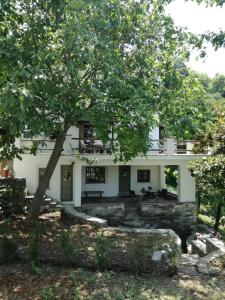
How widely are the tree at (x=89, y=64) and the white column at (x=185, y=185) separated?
8.67 metres

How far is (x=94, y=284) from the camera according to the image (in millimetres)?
7277

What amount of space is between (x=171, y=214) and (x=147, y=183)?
13.3ft

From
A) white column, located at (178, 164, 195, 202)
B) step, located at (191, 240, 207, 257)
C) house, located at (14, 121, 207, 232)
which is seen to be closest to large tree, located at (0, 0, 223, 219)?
step, located at (191, 240, 207, 257)

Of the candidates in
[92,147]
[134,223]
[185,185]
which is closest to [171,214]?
[185,185]

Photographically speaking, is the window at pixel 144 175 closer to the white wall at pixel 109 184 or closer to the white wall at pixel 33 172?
the white wall at pixel 109 184

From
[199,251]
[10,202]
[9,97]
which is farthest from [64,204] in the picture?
[9,97]

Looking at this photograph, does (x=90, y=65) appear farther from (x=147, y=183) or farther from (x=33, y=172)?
(x=147, y=183)

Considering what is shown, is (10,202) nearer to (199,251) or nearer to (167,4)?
(199,251)

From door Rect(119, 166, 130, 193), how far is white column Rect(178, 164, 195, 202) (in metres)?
4.16

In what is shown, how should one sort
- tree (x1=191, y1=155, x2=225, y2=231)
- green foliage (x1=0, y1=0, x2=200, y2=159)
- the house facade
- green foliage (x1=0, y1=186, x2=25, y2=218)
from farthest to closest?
the house facade → green foliage (x1=0, y1=186, x2=25, y2=218) → tree (x1=191, y1=155, x2=225, y2=231) → green foliage (x1=0, y1=0, x2=200, y2=159)

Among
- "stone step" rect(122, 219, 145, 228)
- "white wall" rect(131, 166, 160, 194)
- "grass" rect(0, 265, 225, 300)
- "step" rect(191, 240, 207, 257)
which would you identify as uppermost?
"white wall" rect(131, 166, 160, 194)

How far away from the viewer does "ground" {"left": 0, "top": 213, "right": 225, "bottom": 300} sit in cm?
676

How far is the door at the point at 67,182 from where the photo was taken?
18.9 m

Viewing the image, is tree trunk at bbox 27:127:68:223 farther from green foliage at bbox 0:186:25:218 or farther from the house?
the house
